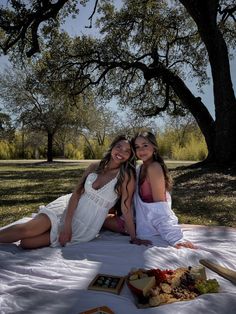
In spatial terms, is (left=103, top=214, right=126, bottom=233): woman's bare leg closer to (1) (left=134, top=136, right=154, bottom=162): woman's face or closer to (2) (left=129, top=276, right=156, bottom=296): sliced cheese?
(1) (left=134, top=136, right=154, bottom=162): woman's face

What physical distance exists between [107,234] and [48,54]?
1368 cm

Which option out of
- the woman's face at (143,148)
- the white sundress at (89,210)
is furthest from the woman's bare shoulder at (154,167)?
the white sundress at (89,210)

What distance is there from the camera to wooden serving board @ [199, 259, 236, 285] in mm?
3623

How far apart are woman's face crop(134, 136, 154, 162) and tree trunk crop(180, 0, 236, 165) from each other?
33.4 feet

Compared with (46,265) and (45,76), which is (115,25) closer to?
(45,76)

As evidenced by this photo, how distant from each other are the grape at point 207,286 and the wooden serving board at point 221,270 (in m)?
0.31

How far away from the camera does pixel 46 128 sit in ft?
86.2

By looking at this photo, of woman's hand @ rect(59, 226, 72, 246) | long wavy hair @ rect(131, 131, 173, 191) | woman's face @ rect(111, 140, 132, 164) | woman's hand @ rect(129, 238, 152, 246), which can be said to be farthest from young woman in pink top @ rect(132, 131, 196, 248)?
woman's hand @ rect(59, 226, 72, 246)

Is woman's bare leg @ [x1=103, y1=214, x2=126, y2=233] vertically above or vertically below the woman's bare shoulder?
below

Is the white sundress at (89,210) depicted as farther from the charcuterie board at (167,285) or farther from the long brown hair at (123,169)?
the charcuterie board at (167,285)

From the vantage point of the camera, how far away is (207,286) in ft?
10.9

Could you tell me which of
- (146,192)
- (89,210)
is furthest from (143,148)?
(89,210)

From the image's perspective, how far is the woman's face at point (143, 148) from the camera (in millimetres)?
4828

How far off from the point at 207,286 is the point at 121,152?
199cm
